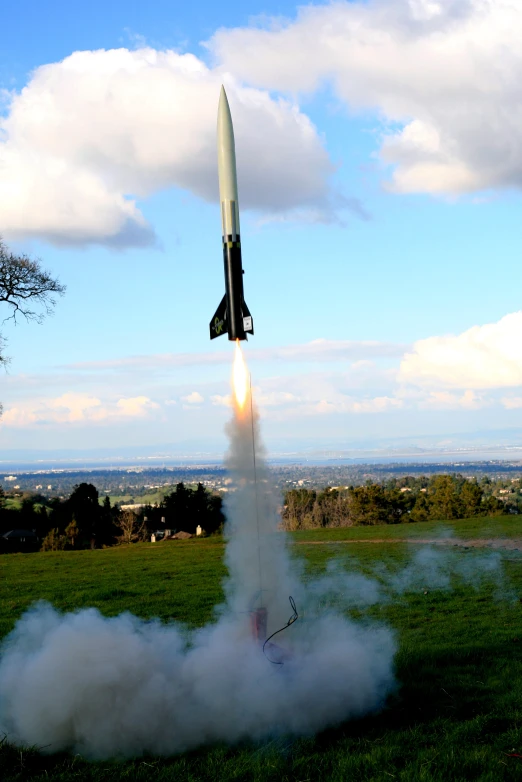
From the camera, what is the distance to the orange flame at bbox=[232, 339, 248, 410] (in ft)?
38.8

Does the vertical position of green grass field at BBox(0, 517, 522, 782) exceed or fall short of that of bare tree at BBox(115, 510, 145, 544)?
it exceeds it

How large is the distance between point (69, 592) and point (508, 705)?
508 inches

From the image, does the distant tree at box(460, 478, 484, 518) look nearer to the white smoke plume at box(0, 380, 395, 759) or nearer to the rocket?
the white smoke plume at box(0, 380, 395, 759)

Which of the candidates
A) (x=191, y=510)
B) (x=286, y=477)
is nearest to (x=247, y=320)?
(x=286, y=477)

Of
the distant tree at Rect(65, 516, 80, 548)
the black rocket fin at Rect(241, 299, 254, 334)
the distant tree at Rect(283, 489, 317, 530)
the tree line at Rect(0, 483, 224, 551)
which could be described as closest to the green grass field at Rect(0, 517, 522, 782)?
the black rocket fin at Rect(241, 299, 254, 334)

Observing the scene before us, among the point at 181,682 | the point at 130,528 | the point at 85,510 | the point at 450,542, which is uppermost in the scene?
the point at 181,682

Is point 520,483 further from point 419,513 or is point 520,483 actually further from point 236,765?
point 236,765

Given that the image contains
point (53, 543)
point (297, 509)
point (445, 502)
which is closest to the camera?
point (53, 543)

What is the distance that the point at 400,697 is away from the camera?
9.45 meters

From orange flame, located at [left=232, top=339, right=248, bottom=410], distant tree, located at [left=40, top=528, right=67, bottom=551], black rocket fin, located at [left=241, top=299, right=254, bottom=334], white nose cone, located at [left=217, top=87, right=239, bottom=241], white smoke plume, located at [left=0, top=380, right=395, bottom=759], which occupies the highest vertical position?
white nose cone, located at [left=217, top=87, right=239, bottom=241]

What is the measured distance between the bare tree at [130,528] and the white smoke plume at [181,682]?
30.1 meters

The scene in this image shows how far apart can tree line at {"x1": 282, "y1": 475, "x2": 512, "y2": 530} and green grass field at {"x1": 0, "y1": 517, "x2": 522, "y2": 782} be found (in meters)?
17.5

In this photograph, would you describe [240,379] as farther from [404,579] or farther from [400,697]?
[404,579]

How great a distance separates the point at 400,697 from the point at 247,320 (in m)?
6.24
